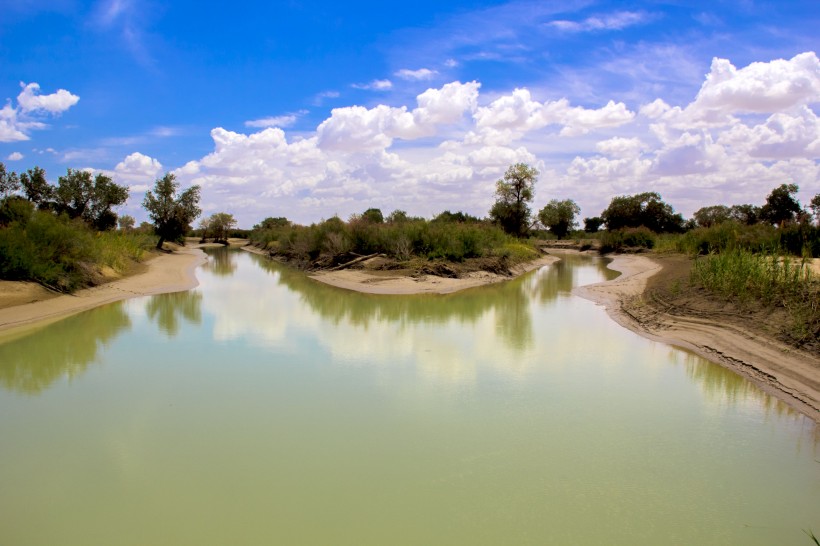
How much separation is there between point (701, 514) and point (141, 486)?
551cm

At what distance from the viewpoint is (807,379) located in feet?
27.2

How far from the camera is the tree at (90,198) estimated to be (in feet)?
115

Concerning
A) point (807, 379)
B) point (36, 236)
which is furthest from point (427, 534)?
point (36, 236)

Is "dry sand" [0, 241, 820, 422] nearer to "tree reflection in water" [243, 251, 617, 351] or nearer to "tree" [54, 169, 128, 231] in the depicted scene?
"tree reflection in water" [243, 251, 617, 351]

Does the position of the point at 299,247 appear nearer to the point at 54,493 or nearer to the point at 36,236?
the point at 36,236

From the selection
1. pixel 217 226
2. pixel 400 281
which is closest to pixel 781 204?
pixel 400 281

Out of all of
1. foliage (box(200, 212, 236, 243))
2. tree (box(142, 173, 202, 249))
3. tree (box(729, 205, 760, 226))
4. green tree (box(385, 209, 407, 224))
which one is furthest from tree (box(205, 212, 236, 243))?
tree (box(729, 205, 760, 226))

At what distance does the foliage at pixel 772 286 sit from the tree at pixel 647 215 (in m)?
46.9

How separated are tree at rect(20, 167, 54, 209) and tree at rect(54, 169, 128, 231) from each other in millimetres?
624

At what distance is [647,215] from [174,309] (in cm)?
5505

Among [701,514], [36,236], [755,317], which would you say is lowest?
[701,514]

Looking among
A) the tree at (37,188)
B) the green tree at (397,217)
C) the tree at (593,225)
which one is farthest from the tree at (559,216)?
A: the tree at (37,188)

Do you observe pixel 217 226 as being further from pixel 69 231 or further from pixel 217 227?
pixel 69 231

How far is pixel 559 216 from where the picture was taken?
69.6 meters
